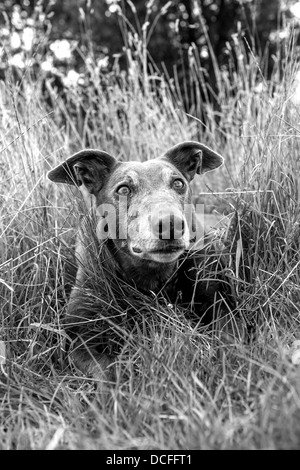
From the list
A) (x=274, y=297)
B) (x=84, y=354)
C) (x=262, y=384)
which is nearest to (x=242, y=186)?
(x=274, y=297)

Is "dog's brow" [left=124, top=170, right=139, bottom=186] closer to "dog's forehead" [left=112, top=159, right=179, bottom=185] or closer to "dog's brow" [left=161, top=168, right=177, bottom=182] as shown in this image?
"dog's forehead" [left=112, top=159, right=179, bottom=185]

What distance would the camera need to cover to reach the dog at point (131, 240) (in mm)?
3273

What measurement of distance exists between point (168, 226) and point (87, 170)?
1022 mm

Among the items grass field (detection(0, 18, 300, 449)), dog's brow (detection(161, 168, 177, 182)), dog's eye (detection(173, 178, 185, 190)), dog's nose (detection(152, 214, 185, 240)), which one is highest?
dog's brow (detection(161, 168, 177, 182))

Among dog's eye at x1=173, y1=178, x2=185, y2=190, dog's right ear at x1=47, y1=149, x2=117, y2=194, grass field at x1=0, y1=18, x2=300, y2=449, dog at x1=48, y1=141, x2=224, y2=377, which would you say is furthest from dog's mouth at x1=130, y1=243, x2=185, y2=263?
dog's right ear at x1=47, y1=149, x2=117, y2=194

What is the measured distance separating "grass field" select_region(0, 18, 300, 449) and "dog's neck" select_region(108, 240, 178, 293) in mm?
191

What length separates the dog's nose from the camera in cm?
309

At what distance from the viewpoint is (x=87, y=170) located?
153 inches

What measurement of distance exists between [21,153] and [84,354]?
5.13ft

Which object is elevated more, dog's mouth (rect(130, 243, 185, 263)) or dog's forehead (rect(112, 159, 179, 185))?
dog's forehead (rect(112, 159, 179, 185))
